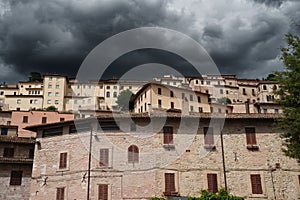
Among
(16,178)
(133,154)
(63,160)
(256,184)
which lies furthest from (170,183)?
(16,178)

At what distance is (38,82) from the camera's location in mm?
87250

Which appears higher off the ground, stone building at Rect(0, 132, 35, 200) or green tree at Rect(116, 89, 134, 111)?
green tree at Rect(116, 89, 134, 111)

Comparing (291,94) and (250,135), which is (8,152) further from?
(291,94)

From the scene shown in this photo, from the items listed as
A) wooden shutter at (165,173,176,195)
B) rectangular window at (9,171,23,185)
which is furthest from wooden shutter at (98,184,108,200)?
rectangular window at (9,171,23,185)

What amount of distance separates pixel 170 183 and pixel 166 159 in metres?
1.73

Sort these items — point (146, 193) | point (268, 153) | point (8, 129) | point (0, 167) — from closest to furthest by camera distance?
point (146, 193)
point (268, 153)
point (0, 167)
point (8, 129)

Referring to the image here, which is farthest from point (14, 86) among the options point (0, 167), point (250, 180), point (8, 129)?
point (250, 180)

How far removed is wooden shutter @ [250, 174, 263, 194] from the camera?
A: 23.7 meters

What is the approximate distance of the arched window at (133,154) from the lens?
2426cm

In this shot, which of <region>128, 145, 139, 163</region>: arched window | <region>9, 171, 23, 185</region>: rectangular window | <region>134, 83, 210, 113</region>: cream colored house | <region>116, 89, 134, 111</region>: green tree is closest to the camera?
<region>128, 145, 139, 163</region>: arched window

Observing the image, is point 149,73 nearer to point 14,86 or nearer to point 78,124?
point 78,124

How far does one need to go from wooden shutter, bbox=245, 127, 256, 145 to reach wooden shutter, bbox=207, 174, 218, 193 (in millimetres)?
3781

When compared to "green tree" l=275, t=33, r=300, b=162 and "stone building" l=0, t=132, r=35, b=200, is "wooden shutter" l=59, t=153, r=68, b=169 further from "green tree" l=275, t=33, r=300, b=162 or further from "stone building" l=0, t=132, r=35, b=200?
"green tree" l=275, t=33, r=300, b=162

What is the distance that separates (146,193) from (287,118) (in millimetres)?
10932
